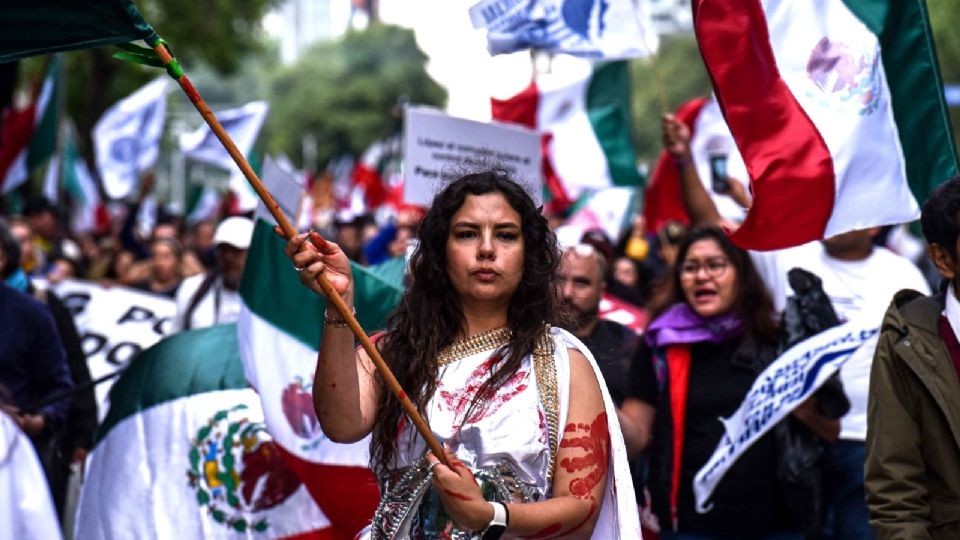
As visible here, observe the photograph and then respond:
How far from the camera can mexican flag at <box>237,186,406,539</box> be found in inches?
219

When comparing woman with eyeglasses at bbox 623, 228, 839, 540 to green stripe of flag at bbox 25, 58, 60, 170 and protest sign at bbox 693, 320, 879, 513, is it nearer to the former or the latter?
protest sign at bbox 693, 320, 879, 513

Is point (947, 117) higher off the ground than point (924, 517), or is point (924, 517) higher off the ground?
point (947, 117)

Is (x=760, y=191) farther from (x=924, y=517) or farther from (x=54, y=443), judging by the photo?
(x=54, y=443)

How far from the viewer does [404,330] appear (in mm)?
3631

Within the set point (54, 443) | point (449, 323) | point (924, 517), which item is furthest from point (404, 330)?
point (54, 443)

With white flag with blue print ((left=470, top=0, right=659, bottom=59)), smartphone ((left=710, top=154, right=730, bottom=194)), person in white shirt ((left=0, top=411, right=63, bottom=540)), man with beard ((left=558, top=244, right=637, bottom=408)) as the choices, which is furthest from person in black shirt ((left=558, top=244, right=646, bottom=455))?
person in white shirt ((left=0, top=411, right=63, bottom=540))

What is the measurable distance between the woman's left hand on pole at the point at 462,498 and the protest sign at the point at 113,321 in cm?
504

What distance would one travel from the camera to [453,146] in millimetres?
8633

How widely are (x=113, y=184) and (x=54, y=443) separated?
32.0ft

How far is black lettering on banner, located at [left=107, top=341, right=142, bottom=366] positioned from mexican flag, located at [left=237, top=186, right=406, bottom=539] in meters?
2.14

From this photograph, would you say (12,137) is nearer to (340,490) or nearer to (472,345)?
(340,490)

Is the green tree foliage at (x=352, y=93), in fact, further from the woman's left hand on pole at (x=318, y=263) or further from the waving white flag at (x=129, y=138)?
the woman's left hand on pole at (x=318, y=263)

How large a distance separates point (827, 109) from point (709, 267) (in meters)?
0.77

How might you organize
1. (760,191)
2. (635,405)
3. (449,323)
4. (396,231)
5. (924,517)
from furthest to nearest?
(396,231) → (635,405) → (760,191) → (924,517) → (449,323)
